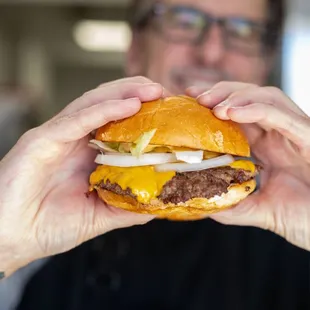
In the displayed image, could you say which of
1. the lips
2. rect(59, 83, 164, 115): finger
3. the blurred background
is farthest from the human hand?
the blurred background

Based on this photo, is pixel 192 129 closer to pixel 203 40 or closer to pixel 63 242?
pixel 63 242

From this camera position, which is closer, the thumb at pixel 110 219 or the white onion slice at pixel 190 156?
the white onion slice at pixel 190 156

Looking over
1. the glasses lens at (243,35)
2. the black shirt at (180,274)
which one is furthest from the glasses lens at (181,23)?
the black shirt at (180,274)

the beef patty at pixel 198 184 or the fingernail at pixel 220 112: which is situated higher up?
the fingernail at pixel 220 112

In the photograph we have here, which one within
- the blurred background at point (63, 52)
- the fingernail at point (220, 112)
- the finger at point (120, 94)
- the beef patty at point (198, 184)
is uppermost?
the finger at point (120, 94)

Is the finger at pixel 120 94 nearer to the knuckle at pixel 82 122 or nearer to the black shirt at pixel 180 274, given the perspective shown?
the knuckle at pixel 82 122
